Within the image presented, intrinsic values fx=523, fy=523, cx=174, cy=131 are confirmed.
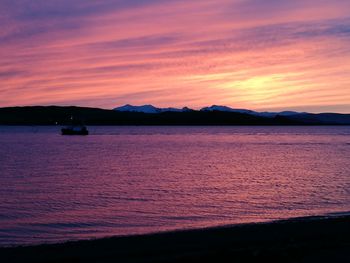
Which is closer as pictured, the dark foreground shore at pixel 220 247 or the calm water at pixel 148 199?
the dark foreground shore at pixel 220 247

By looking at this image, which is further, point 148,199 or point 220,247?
point 148,199

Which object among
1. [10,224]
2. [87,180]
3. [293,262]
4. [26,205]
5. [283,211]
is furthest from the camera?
[87,180]

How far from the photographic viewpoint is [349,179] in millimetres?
35594

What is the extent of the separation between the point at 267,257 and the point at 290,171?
112ft

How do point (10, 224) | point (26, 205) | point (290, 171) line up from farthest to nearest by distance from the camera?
point (290, 171)
point (26, 205)
point (10, 224)

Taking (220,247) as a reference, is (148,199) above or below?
below

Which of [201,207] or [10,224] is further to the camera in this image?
[201,207]

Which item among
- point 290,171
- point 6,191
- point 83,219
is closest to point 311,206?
point 83,219

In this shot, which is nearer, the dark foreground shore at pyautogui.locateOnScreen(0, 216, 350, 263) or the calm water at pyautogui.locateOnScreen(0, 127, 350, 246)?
the dark foreground shore at pyautogui.locateOnScreen(0, 216, 350, 263)

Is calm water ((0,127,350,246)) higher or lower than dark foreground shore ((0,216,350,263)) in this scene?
lower

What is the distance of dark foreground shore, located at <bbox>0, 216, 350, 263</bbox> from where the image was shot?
10.4 metres

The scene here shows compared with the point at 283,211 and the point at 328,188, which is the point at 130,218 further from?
the point at 328,188

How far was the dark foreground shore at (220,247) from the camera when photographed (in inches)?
408

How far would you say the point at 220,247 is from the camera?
12.3 meters
